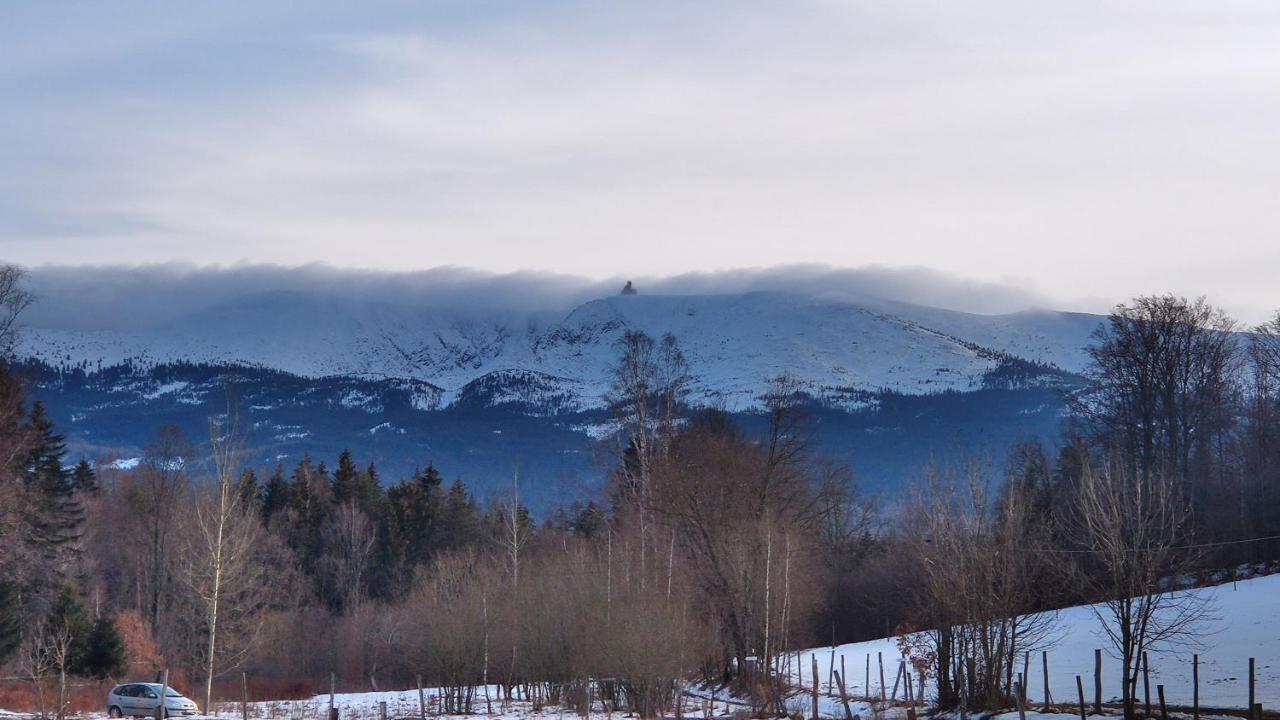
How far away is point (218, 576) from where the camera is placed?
147ft

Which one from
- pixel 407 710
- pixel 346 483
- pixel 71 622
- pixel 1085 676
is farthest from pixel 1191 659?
pixel 346 483

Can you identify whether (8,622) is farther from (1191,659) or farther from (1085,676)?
(1191,659)

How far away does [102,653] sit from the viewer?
57.6 meters

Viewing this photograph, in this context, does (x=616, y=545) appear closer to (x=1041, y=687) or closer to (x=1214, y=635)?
(x=1041, y=687)

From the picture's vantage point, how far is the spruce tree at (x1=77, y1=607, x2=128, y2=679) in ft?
188

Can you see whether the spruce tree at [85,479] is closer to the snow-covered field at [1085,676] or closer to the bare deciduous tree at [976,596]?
the snow-covered field at [1085,676]

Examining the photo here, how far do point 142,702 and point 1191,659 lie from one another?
38745mm

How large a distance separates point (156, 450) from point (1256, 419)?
68.0 meters

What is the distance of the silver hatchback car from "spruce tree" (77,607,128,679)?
10.6m

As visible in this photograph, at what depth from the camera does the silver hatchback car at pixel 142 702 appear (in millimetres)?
46469

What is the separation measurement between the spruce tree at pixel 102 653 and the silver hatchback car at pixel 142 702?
1060cm

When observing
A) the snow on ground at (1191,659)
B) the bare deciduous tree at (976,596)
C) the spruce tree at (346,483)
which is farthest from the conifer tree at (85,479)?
the bare deciduous tree at (976,596)

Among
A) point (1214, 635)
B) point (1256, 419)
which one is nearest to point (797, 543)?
point (1214, 635)

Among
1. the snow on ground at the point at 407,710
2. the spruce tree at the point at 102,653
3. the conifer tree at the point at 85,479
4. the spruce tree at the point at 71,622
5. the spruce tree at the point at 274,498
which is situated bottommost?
the snow on ground at the point at 407,710
